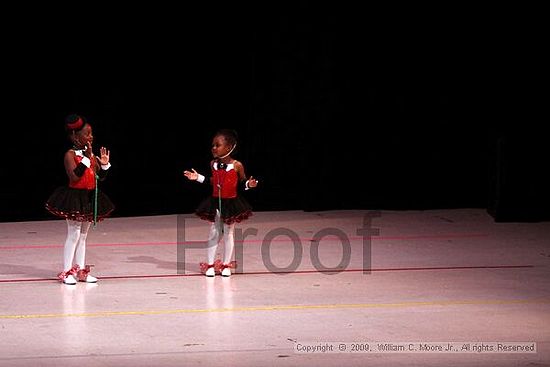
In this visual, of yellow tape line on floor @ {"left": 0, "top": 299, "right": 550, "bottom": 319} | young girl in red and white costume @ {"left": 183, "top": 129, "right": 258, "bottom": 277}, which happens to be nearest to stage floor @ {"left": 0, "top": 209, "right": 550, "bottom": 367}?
yellow tape line on floor @ {"left": 0, "top": 299, "right": 550, "bottom": 319}

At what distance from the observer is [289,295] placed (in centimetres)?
865

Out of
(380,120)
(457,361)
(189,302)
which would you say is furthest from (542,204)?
(457,361)

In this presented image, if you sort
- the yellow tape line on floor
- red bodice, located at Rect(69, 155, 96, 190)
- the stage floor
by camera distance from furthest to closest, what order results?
1. red bodice, located at Rect(69, 155, 96, 190)
2. the yellow tape line on floor
3. the stage floor

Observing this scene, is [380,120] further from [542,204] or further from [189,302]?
[189,302]

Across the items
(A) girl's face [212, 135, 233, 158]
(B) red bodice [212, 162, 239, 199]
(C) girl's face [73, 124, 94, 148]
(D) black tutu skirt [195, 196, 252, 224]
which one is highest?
(C) girl's face [73, 124, 94, 148]

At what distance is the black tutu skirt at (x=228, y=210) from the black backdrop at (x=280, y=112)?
10.7ft

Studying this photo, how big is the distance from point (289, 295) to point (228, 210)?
107 centimetres

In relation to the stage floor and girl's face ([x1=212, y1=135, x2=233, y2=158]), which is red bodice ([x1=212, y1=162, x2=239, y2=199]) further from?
the stage floor

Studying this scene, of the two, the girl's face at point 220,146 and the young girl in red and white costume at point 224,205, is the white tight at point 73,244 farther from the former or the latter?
the girl's face at point 220,146

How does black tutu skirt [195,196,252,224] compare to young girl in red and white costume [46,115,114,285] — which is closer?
young girl in red and white costume [46,115,114,285]

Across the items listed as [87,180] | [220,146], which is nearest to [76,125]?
[87,180]

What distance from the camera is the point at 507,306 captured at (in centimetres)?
827

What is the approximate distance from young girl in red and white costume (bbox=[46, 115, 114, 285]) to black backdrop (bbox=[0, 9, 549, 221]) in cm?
323

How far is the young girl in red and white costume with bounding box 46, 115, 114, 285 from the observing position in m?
9.02
